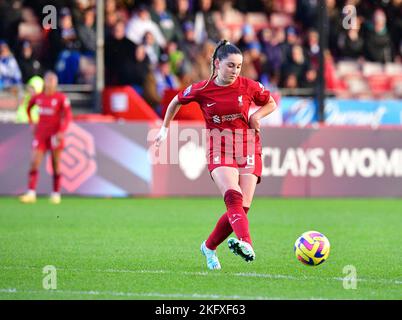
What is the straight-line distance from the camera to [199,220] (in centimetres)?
1450

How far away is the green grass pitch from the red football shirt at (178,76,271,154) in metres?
1.33

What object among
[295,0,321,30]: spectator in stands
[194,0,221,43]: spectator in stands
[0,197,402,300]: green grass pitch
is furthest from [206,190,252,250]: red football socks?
[295,0,321,30]: spectator in stands

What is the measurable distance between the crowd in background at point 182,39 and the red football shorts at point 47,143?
6.77ft

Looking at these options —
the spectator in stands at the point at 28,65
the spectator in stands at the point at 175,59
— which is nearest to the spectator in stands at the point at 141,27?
the spectator in stands at the point at 175,59

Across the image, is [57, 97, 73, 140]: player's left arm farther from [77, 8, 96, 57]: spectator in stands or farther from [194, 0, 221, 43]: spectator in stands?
[194, 0, 221, 43]: spectator in stands

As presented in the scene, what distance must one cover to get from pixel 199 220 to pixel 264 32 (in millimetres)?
9541

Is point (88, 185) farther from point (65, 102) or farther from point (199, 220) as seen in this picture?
point (199, 220)

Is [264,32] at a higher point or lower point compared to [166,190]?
higher

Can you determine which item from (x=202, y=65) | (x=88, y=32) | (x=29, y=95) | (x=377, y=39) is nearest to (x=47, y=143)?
(x=29, y=95)

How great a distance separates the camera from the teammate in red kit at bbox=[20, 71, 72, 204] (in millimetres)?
17547

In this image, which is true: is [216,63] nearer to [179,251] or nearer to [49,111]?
[179,251]

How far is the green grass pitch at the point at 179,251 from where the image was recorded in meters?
7.89

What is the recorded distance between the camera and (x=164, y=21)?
21.7m

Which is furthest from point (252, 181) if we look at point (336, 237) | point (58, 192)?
point (58, 192)
